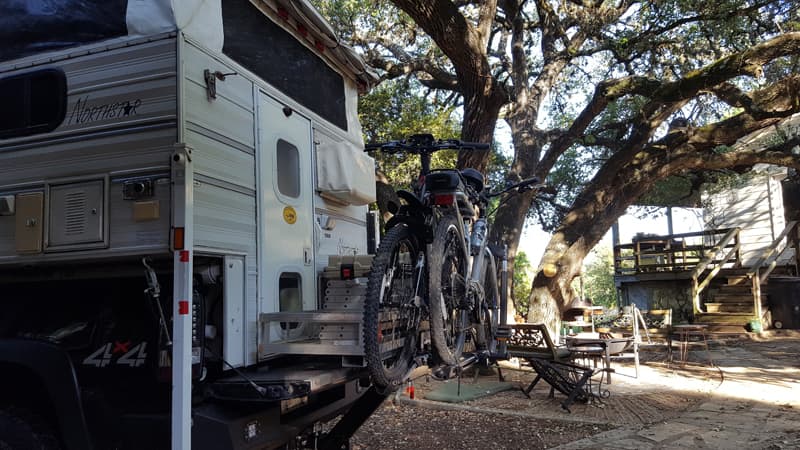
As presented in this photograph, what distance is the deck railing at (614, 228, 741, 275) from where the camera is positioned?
16.1 m

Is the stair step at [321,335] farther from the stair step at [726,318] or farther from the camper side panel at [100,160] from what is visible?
the stair step at [726,318]

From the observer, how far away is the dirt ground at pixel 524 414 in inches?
239

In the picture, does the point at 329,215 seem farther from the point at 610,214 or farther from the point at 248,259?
the point at 610,214

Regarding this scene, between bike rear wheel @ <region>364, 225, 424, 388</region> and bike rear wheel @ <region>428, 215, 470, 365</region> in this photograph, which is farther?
bike rear wheel @ <region>428, 215, 470, 365</region>

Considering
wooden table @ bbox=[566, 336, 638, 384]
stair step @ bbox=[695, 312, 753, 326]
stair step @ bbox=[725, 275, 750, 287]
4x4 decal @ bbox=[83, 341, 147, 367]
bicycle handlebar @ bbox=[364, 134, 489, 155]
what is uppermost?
bicycle handlebar @ bbox=[364, 134, 489, 155]

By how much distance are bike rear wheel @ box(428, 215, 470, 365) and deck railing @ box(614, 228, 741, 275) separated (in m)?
14.1

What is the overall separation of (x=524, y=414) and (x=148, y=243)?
210 inches

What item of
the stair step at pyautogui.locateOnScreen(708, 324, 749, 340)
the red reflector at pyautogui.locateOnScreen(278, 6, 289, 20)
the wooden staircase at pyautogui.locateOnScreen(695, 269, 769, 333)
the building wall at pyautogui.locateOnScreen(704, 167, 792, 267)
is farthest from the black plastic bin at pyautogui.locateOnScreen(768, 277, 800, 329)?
the red reflector at pyautogui.locateOnScreen(278, 6, 289, 20)

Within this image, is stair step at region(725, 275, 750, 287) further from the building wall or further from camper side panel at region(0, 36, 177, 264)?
camper side panel at region(0, 36, 177, 264)

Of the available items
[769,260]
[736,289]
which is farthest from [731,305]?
[769,260]

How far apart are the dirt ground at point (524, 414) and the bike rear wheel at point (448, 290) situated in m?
0.34

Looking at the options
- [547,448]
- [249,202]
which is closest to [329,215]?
[249,202]

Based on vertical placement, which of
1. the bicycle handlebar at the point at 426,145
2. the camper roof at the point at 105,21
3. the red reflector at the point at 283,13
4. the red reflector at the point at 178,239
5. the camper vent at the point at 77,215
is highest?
the red reflector at the point at 283,13

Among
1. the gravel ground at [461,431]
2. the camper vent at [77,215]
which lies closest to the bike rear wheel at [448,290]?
the camper vent at [77,215]
